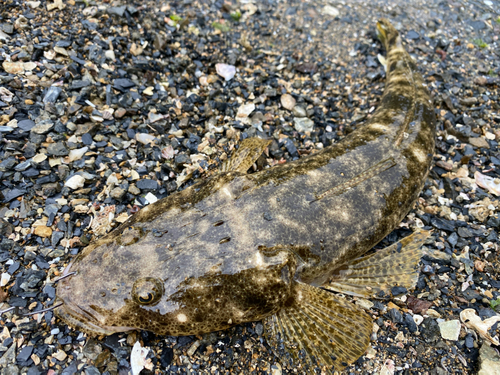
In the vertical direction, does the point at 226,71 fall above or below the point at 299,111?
above

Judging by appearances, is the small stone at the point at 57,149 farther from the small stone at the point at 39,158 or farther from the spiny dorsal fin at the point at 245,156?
the spiny dorsal fin at the point at 245,156

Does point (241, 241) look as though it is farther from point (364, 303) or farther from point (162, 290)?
point (364, 303)

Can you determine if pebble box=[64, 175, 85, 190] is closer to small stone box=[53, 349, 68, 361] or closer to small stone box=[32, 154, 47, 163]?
small stone box=[32, 154, 47, 163]

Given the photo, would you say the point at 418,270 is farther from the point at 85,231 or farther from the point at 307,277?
the point at 85,231

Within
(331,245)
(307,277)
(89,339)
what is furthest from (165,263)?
(331,245)

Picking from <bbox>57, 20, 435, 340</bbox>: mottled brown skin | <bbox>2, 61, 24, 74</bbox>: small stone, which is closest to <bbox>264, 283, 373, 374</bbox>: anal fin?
<bbox>57, 20, 435, 340</bbox>: mottled brown skin

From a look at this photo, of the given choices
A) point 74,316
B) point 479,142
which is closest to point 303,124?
point 479,142
